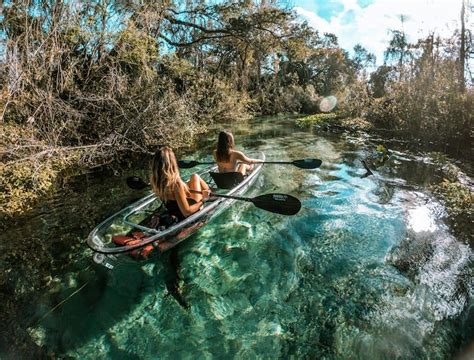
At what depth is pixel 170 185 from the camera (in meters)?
4.31

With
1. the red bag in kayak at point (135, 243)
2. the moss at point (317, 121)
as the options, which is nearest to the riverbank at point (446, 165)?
the moss at point (317, 121)

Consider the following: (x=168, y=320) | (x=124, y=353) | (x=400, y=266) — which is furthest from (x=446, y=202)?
(x=124, y=353)

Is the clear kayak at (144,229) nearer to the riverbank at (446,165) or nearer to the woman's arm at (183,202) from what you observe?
the woman's arm at (183,202)

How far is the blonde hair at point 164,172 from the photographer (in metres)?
4.18

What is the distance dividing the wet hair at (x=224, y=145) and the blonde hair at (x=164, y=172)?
6.81ft

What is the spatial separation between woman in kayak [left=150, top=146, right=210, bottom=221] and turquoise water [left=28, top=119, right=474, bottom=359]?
683mm

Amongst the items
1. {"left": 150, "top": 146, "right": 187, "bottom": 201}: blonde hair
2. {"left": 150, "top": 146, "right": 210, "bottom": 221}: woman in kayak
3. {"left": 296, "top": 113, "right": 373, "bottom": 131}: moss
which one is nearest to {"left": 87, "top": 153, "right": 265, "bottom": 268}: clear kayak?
{"left": 150, "top": 146, "right": 210, "bottom": 221}: woman in kayak

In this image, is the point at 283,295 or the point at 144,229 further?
the point at 144,229

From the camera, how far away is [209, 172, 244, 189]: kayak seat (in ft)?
19.2

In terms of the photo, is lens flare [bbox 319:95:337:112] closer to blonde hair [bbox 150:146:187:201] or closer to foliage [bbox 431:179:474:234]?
foliage [bbox 431:179:474:234]

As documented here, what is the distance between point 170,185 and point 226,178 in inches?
67.7

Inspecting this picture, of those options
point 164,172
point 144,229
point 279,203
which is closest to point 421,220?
point 279,203

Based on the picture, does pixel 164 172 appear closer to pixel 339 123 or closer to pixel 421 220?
pixel 421 220

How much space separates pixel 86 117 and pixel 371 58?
2332 inches
